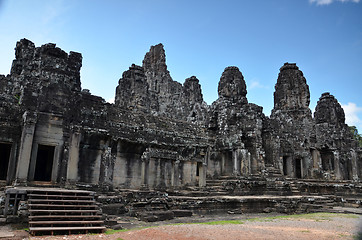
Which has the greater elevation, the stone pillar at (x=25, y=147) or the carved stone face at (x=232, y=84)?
the carved stone face at (x=232, y=84)

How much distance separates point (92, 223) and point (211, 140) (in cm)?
1365

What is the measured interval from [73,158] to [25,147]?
220cm

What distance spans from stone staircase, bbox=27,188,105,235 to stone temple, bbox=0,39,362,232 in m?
3.05

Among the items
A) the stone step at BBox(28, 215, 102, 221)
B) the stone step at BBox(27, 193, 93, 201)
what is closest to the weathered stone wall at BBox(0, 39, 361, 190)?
the stone step at BBox(27, 193, 93, 201)

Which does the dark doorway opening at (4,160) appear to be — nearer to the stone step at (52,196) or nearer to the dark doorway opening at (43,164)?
the dark doorway opening at (43,164)

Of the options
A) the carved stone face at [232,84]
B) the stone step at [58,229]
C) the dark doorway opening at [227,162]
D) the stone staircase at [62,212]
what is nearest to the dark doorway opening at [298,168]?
the carved stone face at [232,84]

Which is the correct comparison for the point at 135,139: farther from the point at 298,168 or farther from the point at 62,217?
the point at 298,168

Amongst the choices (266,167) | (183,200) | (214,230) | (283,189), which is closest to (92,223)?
(214,230)

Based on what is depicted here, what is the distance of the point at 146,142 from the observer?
679 inches

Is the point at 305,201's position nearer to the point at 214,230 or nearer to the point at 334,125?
the point at 214,230

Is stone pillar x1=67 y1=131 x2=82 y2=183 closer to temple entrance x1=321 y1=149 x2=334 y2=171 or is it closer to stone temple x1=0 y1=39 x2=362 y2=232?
stone temple x1=0 y1=39 x2=362 y2=232

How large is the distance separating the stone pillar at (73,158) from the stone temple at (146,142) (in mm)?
47

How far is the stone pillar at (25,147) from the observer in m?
12.5

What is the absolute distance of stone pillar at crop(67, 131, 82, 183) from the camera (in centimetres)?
1391
